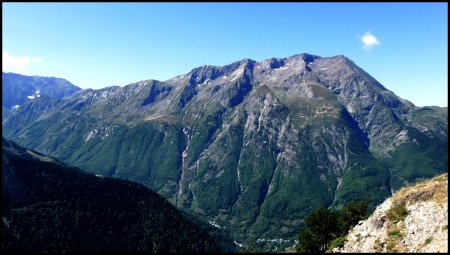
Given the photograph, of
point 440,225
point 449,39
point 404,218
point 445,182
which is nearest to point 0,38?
point 449,39

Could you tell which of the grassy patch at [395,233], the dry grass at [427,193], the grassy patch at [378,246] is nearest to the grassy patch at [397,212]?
the dry grass at [427,193]

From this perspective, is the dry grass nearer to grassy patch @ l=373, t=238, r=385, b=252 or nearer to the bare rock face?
the bare rock face

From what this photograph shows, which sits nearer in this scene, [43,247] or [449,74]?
[449,74]

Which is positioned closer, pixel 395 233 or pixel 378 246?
pixel 378 246

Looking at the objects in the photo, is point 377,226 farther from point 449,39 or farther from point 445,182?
point 449,39

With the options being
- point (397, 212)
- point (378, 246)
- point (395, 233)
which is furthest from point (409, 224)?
point (378, 246)

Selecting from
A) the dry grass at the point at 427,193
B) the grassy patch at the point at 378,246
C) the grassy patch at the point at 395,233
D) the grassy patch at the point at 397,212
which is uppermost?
the dry grass at the point at 427,193

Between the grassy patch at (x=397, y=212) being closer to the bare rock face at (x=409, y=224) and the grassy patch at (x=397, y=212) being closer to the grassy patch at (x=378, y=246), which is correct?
the bare rock face at (x=409, y=224)

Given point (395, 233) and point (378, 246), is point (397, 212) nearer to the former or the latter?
point (395, 233)
